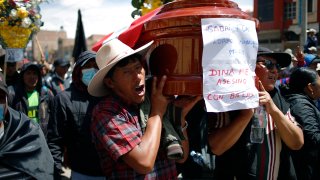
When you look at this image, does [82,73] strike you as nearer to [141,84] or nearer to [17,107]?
[141,84]

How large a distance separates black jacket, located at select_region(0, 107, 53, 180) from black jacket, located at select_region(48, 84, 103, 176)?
0.90 m

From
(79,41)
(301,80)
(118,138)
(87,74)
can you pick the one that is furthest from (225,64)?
(79,41)

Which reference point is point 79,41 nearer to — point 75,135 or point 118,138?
point 75,135

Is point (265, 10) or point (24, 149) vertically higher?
point (265, 10)

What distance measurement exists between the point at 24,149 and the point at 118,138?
2.16ft

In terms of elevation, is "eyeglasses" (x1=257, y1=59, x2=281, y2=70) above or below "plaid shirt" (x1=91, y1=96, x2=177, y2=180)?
above

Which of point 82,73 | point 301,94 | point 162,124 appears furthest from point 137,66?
point 301,94

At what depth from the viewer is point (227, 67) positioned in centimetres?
179

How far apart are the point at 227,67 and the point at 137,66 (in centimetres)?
46

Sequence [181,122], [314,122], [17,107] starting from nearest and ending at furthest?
[181,122]
[314,122]
[17,107]

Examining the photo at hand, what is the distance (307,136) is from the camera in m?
2.91

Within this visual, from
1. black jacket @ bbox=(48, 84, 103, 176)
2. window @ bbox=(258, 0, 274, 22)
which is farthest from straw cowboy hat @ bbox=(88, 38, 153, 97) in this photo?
window @ bbox=(258, 0, 274, 22)

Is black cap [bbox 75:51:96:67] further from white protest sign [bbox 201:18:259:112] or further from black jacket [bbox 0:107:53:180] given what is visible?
white protest sign [bbox 201:18:259:112]

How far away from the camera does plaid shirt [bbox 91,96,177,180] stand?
1.79m
